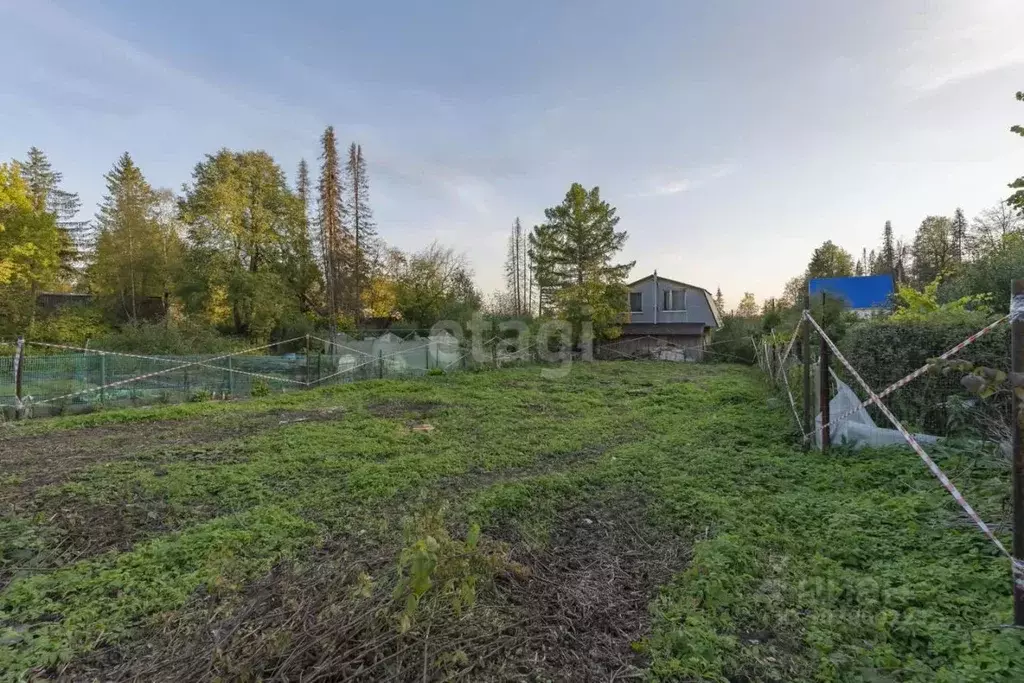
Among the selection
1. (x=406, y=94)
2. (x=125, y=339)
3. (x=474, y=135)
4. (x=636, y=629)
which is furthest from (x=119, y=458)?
(x=125, y=339)

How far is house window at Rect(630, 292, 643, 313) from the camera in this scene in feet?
89.9

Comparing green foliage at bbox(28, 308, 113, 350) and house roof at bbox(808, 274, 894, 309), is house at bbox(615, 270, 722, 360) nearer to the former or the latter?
house roof at bbox(808, 274, 894, 309)

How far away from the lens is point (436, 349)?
15812 mm

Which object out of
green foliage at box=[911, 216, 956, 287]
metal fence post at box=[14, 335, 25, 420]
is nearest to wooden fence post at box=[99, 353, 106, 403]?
metal fence post at box=[14, 335, 25, 420]

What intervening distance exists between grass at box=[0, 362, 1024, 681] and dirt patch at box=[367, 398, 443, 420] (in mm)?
2155

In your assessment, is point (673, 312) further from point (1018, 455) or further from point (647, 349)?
point (1018, 455)

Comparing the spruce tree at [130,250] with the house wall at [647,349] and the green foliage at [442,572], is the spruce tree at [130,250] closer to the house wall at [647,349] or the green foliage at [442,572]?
the house wall at [647,349]

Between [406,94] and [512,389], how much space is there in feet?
25.2

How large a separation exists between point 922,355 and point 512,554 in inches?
207

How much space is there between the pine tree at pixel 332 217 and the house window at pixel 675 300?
60.6ft

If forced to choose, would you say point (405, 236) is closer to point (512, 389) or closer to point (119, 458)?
point (512, 389)

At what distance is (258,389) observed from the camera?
38.0 feet

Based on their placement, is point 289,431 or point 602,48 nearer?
point 289,431

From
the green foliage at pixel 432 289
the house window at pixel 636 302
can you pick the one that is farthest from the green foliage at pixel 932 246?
the green foliage at pixel 432 289
